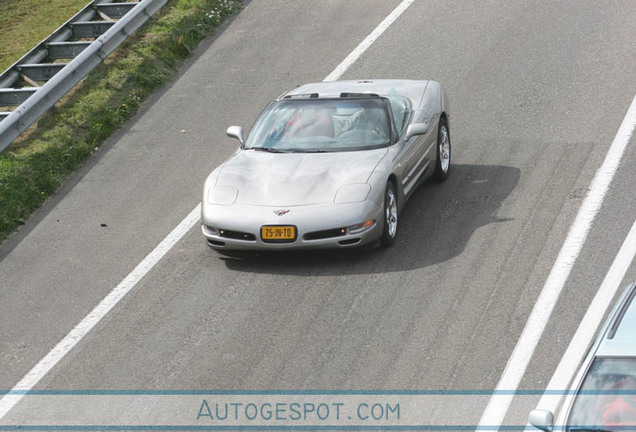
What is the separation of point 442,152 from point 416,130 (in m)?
1.39

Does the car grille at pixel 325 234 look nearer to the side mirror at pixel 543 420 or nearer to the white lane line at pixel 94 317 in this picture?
the white lane line at pixel 94 317

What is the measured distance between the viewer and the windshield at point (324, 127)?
11594 mm

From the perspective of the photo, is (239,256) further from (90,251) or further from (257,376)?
(257,376)

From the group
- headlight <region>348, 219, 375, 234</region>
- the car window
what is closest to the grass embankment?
headlight <region>348, 219, 375, 234</region>

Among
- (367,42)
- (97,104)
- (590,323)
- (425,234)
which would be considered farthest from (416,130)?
(367,42)

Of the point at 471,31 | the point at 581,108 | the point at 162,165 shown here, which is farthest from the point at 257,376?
the point at 471,31

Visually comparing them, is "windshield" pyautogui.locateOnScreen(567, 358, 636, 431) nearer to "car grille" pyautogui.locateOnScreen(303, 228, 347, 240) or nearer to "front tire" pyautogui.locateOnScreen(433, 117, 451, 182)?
"car grille" pyautogui.locateOnScreen(303, 228, 347, 240)

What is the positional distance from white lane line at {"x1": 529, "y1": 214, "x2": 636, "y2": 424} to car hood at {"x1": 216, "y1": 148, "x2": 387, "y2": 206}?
265cm

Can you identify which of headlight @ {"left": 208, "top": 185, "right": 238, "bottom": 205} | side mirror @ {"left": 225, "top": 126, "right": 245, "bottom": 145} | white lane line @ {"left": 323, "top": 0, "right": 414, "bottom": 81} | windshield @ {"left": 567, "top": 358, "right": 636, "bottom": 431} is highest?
windshield @ {"left": 567, "top": 358, "right": 636, "bottom": 431}

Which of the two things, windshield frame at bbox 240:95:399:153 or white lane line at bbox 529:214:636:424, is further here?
windshield frame at bbox 240:95:399:153

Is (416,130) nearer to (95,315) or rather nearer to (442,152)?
(442,152)

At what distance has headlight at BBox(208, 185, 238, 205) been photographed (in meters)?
10.8

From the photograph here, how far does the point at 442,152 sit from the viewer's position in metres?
12.8

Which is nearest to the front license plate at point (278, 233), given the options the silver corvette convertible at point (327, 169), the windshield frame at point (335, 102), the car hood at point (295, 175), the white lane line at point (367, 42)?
the silver corvette convertible at point (327, 169)
